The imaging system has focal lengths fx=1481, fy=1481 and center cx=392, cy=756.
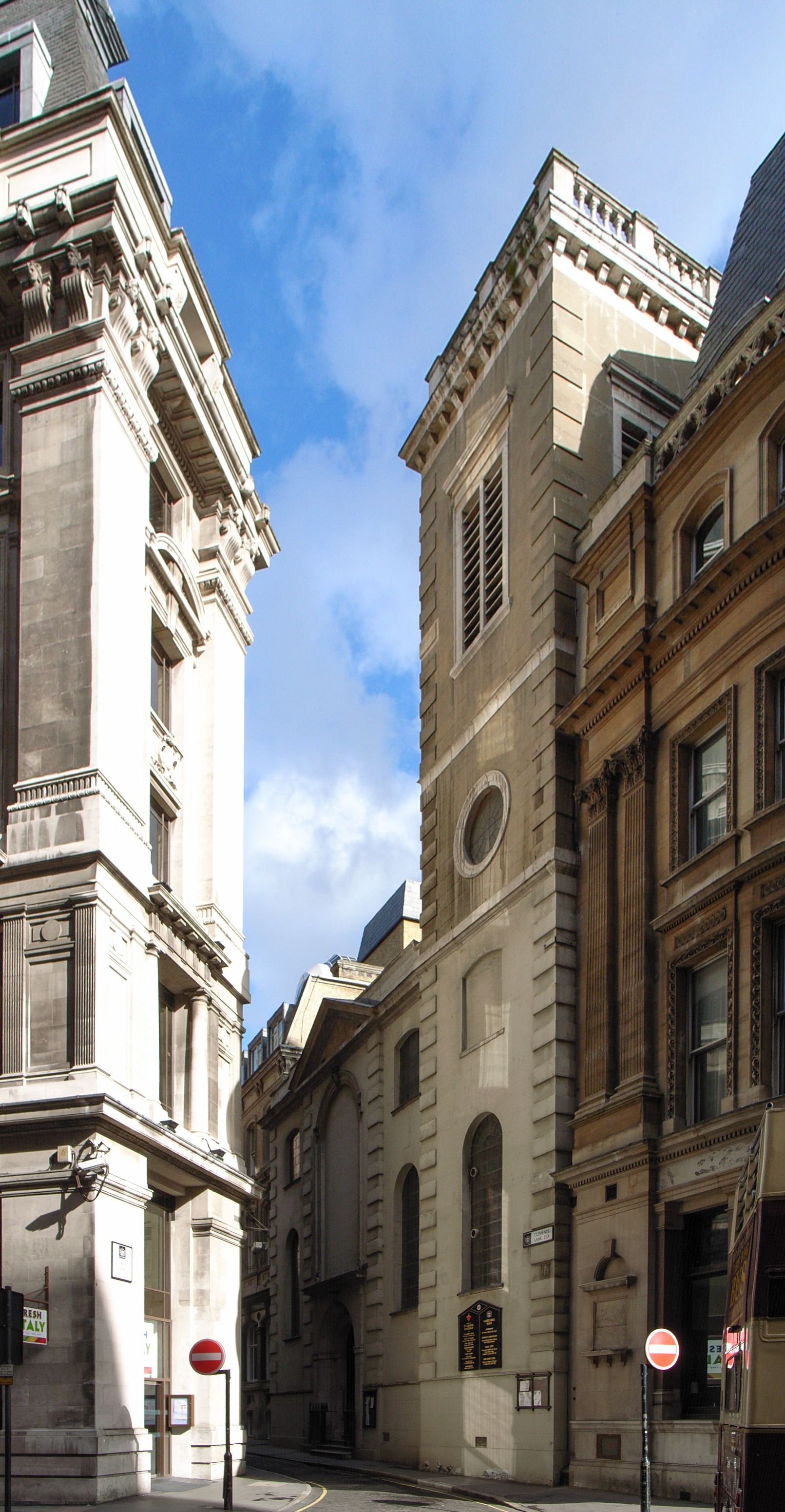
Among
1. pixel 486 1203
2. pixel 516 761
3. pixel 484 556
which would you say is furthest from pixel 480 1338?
pixel 484 556

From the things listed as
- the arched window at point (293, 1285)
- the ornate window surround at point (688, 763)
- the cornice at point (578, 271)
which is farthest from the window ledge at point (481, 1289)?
the arched window at point (293, 1285)

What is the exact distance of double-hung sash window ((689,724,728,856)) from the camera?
25.4 m

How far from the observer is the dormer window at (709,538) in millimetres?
27016

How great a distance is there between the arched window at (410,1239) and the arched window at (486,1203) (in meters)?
5.48

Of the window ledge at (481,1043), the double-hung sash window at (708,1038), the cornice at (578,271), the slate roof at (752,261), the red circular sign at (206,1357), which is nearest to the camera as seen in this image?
the red circular sign at (206,1357)

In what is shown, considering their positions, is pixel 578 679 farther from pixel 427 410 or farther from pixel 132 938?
pixel 427 410

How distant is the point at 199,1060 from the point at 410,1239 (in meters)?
9.69

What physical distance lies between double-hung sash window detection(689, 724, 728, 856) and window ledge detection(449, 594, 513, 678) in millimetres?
9365

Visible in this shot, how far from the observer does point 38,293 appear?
31203 mm

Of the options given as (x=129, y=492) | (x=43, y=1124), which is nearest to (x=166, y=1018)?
(x=43, y=1124)

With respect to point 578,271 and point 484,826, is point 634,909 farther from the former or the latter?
point 578,271

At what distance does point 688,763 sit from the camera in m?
26.8

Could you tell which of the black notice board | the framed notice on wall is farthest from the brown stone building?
the framed notice on wall

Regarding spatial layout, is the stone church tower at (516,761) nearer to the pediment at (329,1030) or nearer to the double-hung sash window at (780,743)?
the double-hung sash window at (780,743)
